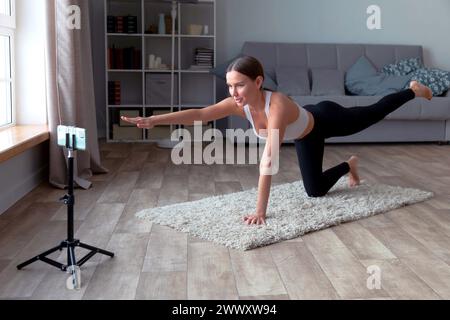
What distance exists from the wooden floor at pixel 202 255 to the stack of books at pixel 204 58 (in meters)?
2.56

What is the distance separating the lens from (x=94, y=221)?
275cm

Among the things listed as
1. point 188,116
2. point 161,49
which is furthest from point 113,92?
point 188,116

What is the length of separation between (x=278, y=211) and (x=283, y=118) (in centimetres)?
49

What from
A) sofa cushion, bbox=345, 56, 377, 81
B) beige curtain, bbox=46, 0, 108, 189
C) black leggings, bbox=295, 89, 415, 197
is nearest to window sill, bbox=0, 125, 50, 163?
beige curtain, bbox=46, 0, 108, 189

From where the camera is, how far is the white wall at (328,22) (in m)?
6.18

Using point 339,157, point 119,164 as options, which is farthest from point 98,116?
point 339,157

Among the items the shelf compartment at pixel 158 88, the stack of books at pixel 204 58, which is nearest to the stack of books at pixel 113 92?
the shelf compartment at pixel 158 88

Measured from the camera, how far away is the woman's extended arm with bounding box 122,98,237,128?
240 centimetres

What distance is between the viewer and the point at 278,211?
285 cm

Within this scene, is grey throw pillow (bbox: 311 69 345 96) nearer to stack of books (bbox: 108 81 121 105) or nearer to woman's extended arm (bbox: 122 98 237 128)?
stack of books (bbox: 108 81 121 105)

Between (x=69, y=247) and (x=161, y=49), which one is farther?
(x=161, y=49)

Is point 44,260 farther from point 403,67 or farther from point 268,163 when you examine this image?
point 403,67

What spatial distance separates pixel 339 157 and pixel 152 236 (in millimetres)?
2636

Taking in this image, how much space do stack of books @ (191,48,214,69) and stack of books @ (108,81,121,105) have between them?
81 centimetres
